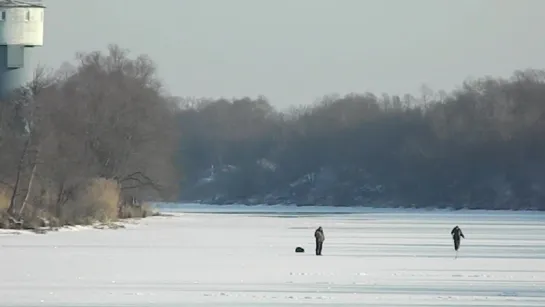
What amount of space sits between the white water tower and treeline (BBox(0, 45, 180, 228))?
153 cm

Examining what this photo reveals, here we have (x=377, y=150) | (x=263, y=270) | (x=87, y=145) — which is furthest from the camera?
(x=377, y=150)

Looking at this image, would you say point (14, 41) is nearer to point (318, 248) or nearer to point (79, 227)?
point (79, 227)

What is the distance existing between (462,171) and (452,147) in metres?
3.17

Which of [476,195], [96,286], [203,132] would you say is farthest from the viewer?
[203,132]

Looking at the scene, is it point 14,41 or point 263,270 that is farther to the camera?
point 14,41

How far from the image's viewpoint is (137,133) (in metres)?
74.1

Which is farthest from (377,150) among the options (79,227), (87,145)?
(79,227)

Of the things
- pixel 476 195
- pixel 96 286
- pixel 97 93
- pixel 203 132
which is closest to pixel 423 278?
pixel 96 286

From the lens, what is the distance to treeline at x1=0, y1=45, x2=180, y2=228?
5875 centimetres

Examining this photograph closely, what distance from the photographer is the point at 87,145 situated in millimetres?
72125

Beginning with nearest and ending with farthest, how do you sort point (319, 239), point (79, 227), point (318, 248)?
point (319, 239) < point (318, 248) < point (79, 227)

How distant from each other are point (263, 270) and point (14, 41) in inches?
1498

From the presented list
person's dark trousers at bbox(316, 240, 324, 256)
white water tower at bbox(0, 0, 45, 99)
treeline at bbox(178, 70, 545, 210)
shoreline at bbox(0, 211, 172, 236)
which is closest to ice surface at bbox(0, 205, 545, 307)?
person's dark trousers at bbox(316, 240, 324, 256)

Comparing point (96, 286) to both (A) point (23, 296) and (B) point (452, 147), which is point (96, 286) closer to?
(A) point (23, 296)
